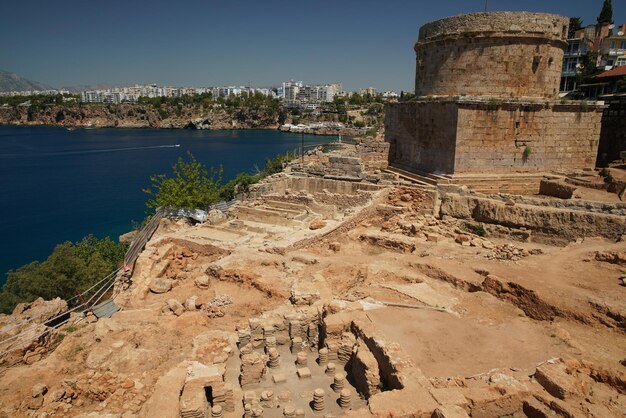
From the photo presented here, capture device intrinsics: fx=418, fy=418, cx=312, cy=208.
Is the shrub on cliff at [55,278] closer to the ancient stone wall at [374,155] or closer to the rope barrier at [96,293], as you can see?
the rope barrier at [96,293]

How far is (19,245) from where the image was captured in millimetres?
30703

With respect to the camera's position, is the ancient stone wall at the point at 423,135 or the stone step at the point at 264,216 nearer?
the stone step at the point at 264,216

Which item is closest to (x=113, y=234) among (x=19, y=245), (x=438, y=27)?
(x=19, y=245)

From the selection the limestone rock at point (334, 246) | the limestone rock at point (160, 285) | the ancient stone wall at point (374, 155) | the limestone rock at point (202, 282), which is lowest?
the limestone rock at point (160, 285)

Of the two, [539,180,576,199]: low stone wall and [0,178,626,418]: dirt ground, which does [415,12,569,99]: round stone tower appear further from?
[0,178,626,418]: dirt ground

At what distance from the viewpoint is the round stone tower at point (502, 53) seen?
17.0 m

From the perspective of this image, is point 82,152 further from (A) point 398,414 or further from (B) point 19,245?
(A) point 398,414

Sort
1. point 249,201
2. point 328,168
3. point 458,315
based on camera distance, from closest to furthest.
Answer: point 458,315 < point 249,201 < point 328,168

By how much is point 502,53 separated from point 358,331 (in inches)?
561

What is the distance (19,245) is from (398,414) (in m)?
33.6

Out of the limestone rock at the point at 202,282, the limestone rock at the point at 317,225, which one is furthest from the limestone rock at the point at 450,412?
the limestone rock at the point at 317,225

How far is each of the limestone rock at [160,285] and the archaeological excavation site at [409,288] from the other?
6cm

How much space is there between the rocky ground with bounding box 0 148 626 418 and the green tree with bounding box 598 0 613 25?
39.9 meters

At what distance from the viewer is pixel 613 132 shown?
20719 millimetres
